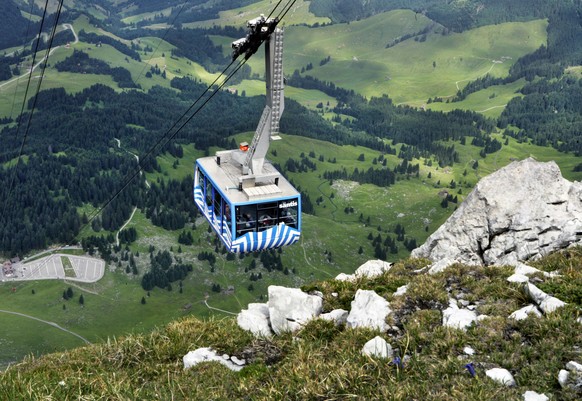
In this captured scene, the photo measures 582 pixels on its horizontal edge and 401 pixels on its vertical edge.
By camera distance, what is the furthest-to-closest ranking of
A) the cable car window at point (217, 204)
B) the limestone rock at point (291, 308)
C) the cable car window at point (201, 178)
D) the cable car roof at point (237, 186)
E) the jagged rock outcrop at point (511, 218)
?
the cable car window at point (201, 178) < the cable car window at point (217, 204) < the cable car roof at point (237, 186) < the jagged rock outcrop at point (511, 218) < the limestone rock at point (291, 308)

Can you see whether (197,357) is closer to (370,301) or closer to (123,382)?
(123,382)

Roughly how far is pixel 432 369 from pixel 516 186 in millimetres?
22983

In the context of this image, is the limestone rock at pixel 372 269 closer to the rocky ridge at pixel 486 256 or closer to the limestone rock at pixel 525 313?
the rocky ridge at pixel 486 256

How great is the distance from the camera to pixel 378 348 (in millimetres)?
16391

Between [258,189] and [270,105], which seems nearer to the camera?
[270,105]

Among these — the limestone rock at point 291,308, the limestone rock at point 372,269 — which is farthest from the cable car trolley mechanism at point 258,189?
the limestone rock at point 291,308

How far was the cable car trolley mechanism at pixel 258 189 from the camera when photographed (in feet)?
125

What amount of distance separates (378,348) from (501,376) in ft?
11.2

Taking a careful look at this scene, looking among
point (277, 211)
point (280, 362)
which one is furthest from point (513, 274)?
point (277, 211)

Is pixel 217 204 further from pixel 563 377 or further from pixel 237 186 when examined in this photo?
pixel 563 377

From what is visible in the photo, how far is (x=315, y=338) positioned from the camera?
61.9 ft

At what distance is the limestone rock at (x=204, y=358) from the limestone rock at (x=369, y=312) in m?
3.96

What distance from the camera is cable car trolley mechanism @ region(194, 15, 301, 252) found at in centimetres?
3822

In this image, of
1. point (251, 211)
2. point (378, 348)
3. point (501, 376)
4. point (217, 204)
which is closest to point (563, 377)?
point (501, 376)
